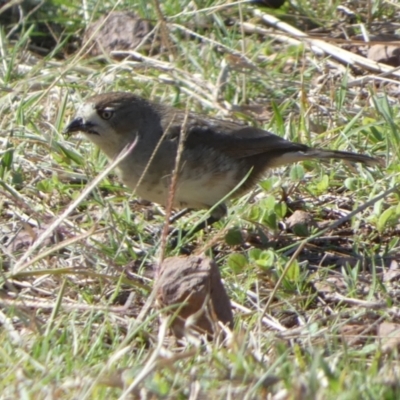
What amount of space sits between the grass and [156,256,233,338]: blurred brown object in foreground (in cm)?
9

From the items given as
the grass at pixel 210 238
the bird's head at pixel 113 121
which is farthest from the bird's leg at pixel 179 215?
the bird's head at pixel 113 121

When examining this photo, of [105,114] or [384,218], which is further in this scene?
[105,114]

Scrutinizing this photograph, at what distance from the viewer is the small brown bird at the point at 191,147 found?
17.7 feet

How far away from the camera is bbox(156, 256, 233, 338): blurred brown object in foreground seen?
3.95 metres

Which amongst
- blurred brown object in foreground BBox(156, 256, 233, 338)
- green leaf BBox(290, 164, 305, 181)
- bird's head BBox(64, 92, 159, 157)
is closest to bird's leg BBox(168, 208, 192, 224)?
bird's head BBox(64, 92, 159, 157)

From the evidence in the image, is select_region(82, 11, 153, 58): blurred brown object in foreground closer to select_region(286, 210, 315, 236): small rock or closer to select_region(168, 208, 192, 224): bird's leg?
select_region(168, 208, 192, 224): bird's leg

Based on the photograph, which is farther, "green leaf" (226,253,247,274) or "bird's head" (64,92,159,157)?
"bird's head" (64,92,159,157)

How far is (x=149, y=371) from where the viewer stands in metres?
3.03

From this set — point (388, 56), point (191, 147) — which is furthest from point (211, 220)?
point (388, 56)

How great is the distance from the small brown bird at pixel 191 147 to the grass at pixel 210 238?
134 millimetres

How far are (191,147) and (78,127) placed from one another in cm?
62

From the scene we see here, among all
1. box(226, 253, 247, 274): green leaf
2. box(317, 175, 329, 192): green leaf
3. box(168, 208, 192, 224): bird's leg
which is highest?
box(226, 253, 247, 274): green leaf

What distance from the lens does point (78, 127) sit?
549cm

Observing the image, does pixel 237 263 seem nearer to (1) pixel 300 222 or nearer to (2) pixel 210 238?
(2) pixel 210 238
